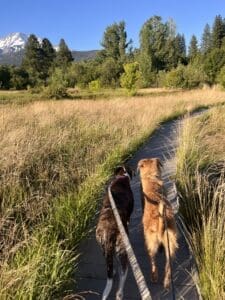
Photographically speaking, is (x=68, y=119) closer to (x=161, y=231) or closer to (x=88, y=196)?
(x=88, y=196)

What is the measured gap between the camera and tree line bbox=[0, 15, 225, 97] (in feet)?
145

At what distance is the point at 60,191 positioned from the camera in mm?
4836

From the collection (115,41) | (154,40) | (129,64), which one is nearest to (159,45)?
(154,40)

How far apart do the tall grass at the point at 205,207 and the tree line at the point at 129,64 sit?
27202 mm

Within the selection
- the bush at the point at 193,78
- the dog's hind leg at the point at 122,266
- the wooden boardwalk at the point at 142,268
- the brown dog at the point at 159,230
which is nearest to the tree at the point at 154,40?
the bush at the point at 193,78

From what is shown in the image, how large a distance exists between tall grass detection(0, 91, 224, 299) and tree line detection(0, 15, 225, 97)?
2749cm

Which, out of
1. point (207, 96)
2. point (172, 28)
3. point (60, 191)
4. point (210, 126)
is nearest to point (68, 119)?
point (210, 126)

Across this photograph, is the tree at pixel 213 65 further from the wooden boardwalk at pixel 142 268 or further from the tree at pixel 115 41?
the wooden boardwalk at pixel 142 268

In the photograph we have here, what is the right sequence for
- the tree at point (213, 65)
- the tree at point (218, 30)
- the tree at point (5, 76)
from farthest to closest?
the tree at point (218, 30) < the tree at point (5, 76) < the tree at point (213, 65)

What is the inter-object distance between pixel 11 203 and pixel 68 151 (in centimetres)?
271

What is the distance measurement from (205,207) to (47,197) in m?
1.71

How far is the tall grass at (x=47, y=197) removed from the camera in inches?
110

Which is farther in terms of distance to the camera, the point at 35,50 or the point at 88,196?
the point at 35,50

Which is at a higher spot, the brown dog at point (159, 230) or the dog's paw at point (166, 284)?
the brown dog at point (159, 230)
